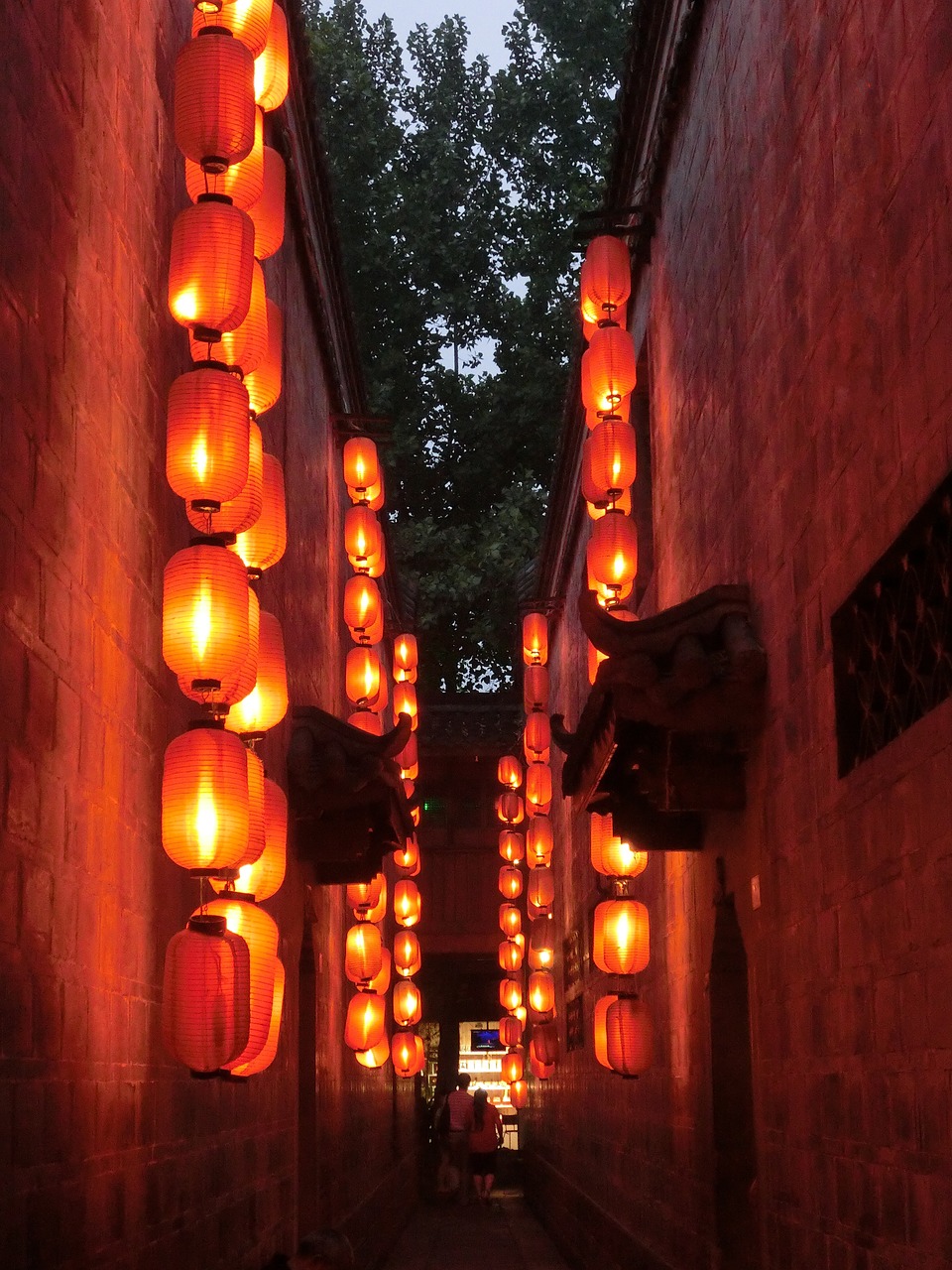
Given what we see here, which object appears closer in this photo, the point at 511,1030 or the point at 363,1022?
the point at 363,1022

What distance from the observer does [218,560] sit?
735cm

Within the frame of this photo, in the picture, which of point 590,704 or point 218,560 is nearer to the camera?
point 218,560

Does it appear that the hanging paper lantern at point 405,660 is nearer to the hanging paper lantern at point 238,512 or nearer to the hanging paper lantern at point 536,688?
the hanging paper lantern at point 536,688

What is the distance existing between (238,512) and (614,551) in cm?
522

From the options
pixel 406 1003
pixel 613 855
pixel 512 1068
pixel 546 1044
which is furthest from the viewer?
pixel 512 1068

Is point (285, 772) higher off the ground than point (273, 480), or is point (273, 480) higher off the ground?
point (273, 480)

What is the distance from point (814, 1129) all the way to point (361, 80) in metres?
31.0

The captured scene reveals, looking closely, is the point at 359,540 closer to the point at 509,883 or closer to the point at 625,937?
the point at 625,937

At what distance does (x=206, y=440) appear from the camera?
24.1 ft

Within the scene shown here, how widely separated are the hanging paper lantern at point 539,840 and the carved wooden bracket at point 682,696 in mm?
14006

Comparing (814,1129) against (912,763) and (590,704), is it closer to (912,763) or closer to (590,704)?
A: (912,763)

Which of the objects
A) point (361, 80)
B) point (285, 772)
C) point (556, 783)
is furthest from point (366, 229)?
point (285, 772)

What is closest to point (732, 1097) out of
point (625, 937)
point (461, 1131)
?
point (625, 937)

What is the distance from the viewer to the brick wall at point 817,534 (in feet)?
18.5
